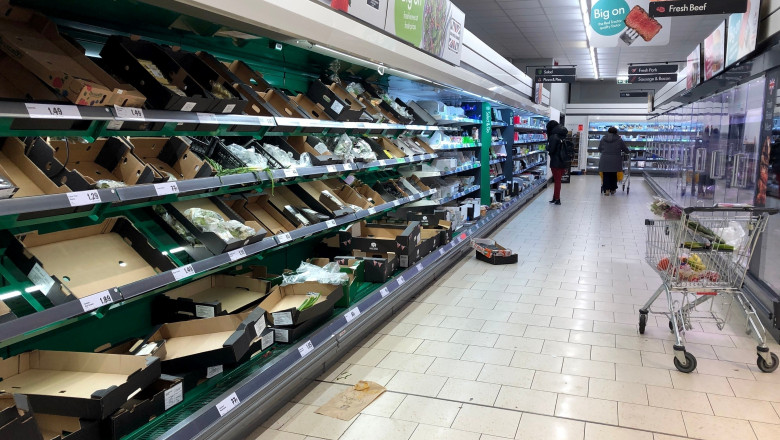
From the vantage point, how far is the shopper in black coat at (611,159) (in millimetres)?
14633

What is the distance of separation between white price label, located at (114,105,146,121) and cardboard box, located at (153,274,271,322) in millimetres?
1170

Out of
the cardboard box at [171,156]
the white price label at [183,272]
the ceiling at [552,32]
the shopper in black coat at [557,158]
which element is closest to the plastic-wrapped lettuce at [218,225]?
the cardboard box at [171,156]

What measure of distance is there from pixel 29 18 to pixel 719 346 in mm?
4769

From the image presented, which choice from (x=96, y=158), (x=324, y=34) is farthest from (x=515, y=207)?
(x=96, y=158)

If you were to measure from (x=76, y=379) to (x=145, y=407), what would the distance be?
0.32 meters

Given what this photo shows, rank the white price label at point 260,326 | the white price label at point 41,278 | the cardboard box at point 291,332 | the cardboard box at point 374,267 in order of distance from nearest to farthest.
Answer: the white price label at point 41,278
the white price label at point 260,326
the cardboard box at point 291,332
the cardboard box at point 374,267

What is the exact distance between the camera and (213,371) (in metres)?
2.87

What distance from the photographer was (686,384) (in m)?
3.49

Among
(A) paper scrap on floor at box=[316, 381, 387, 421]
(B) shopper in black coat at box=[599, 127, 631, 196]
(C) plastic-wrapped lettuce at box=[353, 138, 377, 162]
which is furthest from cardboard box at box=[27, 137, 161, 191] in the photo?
(B) shopper in black coat at box=[599, 127, 631, 196]

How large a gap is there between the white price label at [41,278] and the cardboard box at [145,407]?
1.86 ft

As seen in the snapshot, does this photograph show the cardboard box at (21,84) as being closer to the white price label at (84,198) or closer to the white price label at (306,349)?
the white price label at (84,198)

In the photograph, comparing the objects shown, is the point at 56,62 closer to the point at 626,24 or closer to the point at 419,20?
the point at 419,20

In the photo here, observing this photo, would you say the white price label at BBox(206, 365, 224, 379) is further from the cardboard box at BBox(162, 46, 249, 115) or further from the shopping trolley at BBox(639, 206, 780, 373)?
the shopping trolley at BBox(639, 206, 780, 373)

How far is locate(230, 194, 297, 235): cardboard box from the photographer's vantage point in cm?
377
